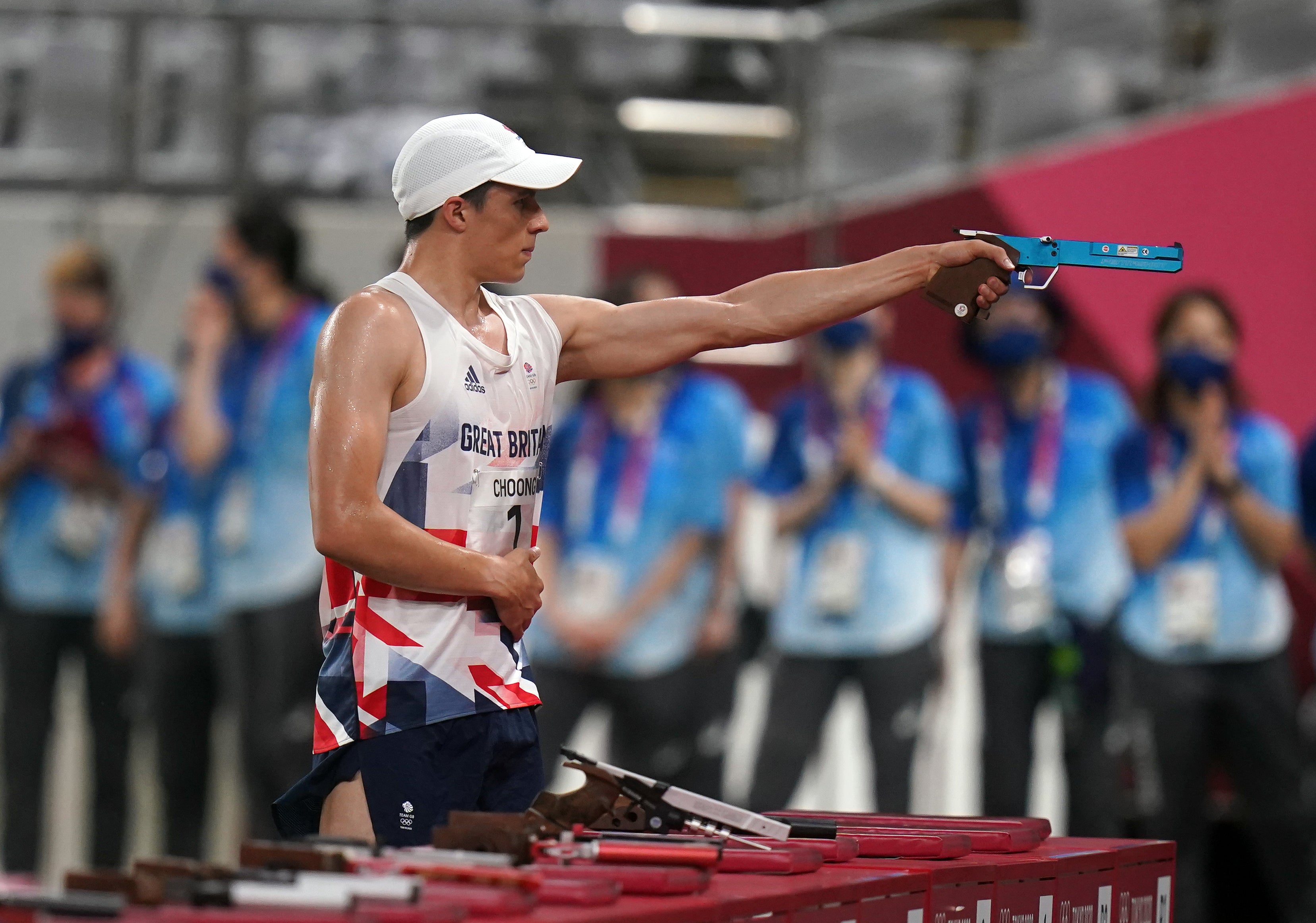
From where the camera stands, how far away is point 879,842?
335 cm

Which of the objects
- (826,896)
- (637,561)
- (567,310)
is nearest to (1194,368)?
(637,561)

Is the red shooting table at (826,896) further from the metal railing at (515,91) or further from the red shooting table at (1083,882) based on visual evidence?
the metal railing at (515,91)

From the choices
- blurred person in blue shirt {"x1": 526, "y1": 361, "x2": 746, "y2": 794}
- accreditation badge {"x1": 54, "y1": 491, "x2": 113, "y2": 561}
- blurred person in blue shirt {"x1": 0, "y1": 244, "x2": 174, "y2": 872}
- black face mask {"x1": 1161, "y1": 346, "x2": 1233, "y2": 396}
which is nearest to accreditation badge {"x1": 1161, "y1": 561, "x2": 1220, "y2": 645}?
black face mask {"x1": 1161, "y1": 346, "x2": 1233, "y2": 396}

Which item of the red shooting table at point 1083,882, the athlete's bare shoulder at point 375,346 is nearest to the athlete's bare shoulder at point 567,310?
the athlete's bare shoulder at point 375,346

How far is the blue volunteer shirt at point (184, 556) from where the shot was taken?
7.46m

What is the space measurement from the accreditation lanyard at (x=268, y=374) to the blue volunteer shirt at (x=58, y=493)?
625 mm

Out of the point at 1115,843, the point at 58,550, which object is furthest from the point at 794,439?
the point at 1115,843

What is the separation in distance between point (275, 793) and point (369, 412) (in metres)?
3.99

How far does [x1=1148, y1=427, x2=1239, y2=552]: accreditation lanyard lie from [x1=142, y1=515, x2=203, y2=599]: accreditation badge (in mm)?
3502

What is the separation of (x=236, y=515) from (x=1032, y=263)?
4176 millimetres

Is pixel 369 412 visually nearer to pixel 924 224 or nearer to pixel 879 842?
pixel 879 842

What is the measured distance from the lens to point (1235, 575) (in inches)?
252

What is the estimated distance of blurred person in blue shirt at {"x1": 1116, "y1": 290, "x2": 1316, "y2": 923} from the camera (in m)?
6.23

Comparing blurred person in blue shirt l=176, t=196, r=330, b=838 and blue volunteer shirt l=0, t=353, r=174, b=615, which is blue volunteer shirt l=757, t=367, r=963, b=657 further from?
blue volunteer shirt l=0, t=353, r=174, b=615
